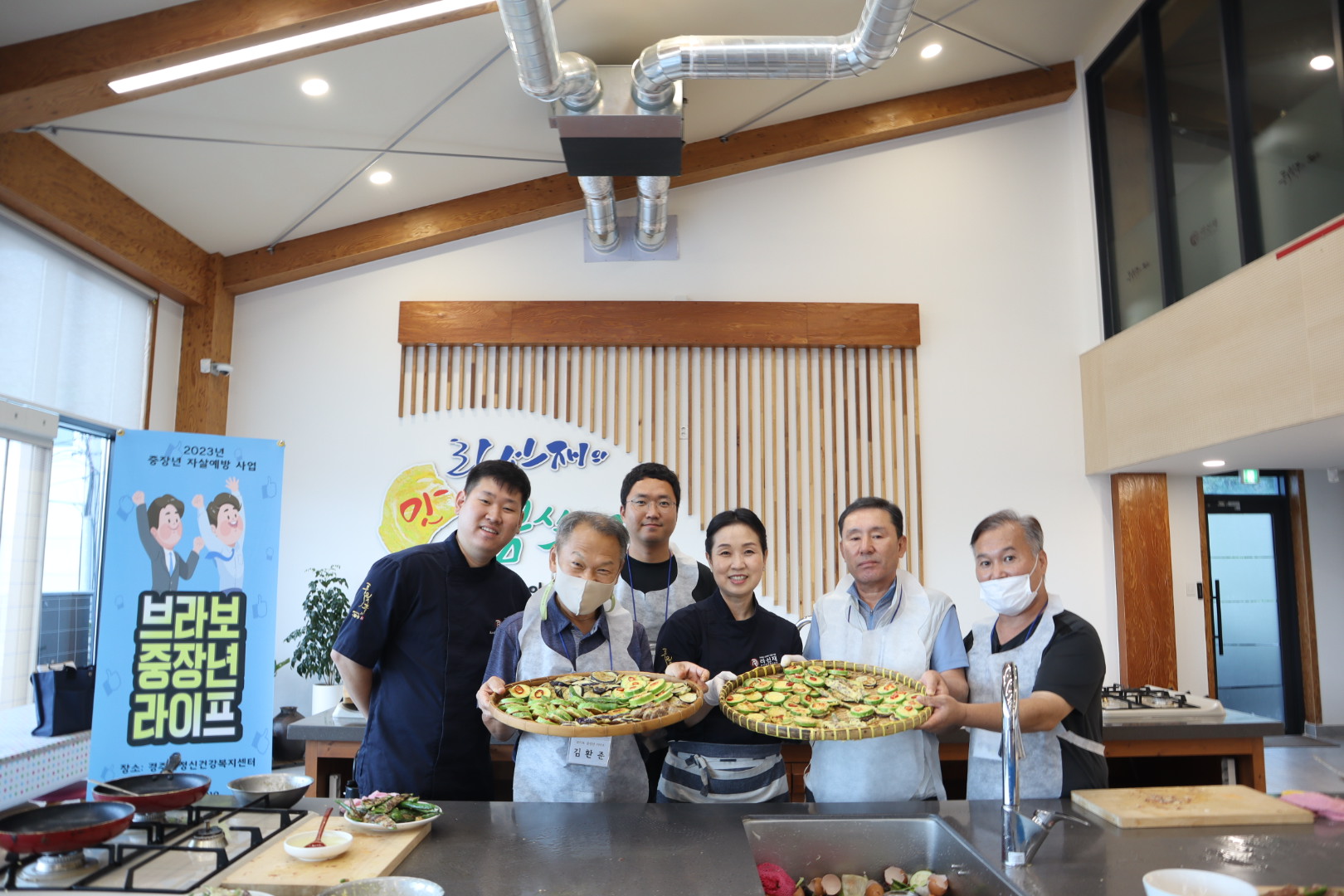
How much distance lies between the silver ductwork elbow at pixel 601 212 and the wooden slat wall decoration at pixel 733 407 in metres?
0.76

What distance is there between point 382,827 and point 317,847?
162 mm

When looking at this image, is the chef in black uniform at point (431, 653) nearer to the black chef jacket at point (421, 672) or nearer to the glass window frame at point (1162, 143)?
the black chef jacket at point (421, 672)

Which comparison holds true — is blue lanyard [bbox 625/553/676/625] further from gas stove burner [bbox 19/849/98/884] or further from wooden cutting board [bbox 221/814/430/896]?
gas stove burner [bbox 19/849/98/884]

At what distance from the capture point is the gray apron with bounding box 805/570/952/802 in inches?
94.2

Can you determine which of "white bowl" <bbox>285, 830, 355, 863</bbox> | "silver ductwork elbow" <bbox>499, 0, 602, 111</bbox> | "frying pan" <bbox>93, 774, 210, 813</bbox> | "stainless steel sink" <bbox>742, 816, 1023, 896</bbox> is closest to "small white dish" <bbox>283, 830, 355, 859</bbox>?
"white bowl" <bbox>285, 830, 355, 863</bbox>

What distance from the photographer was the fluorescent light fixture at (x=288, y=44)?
4.12m

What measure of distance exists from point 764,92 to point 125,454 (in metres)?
4.29

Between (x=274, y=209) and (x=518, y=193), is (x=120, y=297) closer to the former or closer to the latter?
(x=274, y=209)

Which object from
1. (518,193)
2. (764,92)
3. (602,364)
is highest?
(764,92)

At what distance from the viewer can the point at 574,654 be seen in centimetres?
241

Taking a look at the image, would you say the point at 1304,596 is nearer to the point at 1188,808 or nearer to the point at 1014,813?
the point at 1188,808

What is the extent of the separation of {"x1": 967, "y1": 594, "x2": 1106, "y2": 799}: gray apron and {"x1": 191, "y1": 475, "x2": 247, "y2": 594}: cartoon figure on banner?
328 cm

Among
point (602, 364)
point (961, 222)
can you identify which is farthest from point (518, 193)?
point (961, 222)

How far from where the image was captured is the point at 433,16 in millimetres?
4336
